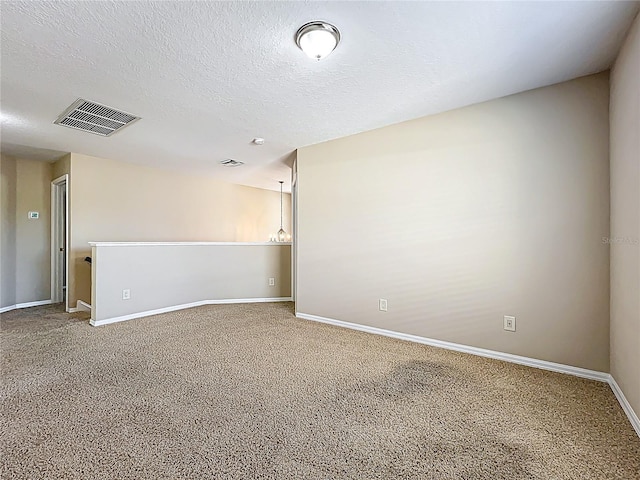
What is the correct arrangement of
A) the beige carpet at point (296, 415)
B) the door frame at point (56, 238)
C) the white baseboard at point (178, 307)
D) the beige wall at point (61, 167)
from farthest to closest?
the door frame at point (56, 238), the beige wall at point (61, 167), the white baseboard at point (178, 307), the beige carpet at point (296, 415)

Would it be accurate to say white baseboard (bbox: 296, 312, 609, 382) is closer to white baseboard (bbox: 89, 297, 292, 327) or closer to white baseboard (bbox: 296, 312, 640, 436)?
white baseboard (bbox: 296, 312, 640, 436)

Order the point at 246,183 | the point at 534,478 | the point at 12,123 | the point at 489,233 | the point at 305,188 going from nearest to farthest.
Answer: the point at 534,478 < the point at 489,233 < the point at 12,123 < the point at 305,188 < the point at 246,183

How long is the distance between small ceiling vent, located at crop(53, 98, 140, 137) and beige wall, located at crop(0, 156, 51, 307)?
232cm

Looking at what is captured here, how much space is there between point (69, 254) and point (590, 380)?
6108mm

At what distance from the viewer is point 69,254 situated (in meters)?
4.43

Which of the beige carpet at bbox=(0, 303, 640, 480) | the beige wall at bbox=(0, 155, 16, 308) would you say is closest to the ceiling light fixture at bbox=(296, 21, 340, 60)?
the beige carpet at bbox=(0, 303, 640, 480)

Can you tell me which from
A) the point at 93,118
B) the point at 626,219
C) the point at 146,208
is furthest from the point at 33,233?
the point at 626,219

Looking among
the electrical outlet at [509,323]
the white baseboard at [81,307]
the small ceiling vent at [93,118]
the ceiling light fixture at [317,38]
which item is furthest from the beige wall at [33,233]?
the electrical outlet at [509,323]

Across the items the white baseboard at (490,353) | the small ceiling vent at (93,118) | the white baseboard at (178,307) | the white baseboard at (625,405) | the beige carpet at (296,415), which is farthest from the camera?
the white baseboard at (178,307)

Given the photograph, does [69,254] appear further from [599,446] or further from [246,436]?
[599,446]

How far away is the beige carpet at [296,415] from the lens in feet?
4.72

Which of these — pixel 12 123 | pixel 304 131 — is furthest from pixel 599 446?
pixel 12 123

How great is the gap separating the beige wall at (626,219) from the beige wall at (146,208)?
19.0 feet

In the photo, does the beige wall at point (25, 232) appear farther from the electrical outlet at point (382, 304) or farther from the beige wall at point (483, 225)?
the electrical outlet at point (382, 304)
